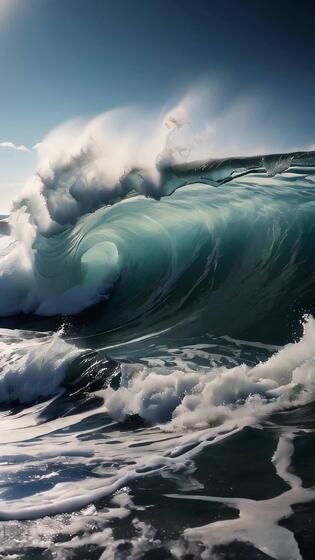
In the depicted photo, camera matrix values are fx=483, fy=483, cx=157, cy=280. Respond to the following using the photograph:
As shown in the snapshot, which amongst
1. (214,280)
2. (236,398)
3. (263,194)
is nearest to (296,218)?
(263,194)

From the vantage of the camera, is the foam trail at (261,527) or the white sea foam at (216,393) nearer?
the foam trail at (261,527)

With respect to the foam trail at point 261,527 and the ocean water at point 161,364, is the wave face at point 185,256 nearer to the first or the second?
the ocean water at point 161,364

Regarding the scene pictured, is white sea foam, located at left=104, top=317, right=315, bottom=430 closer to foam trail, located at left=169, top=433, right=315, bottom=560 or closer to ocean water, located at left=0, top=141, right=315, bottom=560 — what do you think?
ocean water, located at left=0, top=141, right=315, bottom=560

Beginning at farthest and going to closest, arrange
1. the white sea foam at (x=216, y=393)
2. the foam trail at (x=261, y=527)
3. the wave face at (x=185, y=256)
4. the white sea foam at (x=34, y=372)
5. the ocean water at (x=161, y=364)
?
the wave face at (x=185, y=256) → the white sea foam at (x=34, y=372) → the white sea foam at (x=216, y=393) → the ocean water at (x=161, y=364) → the foam trail at (x=261, y=527)

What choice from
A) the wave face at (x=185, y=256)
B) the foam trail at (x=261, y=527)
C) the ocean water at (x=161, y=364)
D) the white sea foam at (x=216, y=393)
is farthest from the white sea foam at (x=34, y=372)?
the foam trail at (x=261, y=527)

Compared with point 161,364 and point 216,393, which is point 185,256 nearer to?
point 161,364

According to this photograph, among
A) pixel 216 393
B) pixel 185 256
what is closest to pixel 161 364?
pixel 216 393

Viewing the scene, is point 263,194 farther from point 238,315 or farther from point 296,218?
point 238,315

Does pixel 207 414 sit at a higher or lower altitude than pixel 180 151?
lower
